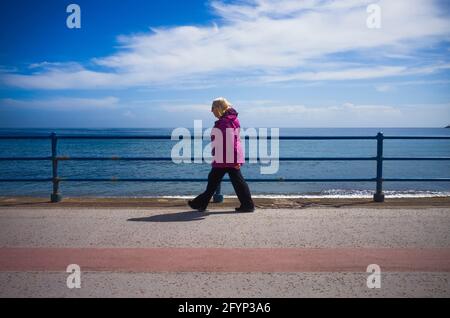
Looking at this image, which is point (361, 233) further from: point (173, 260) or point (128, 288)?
point (128, 288)

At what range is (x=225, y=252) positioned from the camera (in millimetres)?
4457

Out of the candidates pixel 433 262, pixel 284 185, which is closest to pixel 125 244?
pixel 433 262

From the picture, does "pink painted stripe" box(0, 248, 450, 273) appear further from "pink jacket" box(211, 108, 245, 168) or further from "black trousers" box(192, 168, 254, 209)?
"pink jacket" box(211, 108, 245, 168)

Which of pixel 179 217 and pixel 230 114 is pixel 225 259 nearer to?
pixel 179 217

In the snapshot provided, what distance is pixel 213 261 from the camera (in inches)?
163

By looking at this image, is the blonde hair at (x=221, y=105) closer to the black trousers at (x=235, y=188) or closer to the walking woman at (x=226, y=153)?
the walking woman at (x=226, y=153)

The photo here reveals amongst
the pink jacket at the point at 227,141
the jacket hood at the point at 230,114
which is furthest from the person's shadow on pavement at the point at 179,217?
the jacket hood at the point at 230,114

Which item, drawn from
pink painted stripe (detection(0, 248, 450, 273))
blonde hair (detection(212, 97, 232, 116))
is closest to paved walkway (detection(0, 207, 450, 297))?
pink painted stripe (detection(0, 248, 450, 273))

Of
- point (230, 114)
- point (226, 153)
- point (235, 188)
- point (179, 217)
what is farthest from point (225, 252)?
point (230, 114)

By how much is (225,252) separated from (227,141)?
2.47 m

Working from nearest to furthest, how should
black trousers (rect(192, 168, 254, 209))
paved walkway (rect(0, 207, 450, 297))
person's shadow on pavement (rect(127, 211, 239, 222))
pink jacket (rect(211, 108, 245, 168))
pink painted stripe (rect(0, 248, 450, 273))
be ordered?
paved walkway (rect(0, 207, 450, 297)), pink painted stripe (rect(0, 248, 450, 273)), person's shadow on pavement (rect(127, 211, 239, 222)), pink jacket (rect(211, 108, 245, 168)), black trousers (rect(192, 168, 254, 209))

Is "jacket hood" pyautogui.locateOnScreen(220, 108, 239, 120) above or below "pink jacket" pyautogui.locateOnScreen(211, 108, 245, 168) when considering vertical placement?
above

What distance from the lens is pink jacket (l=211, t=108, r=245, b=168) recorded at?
6.46 meters
